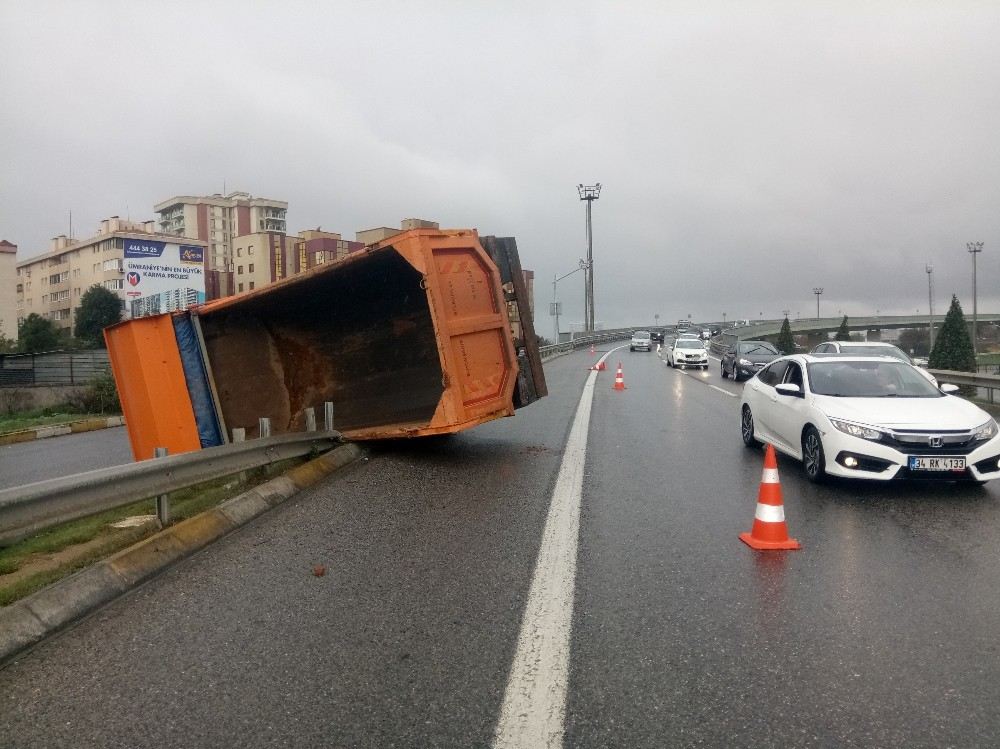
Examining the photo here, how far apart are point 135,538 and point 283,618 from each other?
207 cm

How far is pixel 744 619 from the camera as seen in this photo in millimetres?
4363

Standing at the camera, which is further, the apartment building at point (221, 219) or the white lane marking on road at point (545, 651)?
the apartment building at point (221, 219)

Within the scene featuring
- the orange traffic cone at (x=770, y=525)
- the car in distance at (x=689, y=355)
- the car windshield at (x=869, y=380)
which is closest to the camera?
the orange traffic cone at (x=770, y=525)

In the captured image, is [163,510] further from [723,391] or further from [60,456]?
[723,391]

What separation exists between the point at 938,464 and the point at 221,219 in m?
119

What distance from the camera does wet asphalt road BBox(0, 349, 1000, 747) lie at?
324 cm

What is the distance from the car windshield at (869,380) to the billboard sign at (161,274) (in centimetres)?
3509

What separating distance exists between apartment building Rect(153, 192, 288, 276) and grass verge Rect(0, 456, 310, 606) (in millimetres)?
109300

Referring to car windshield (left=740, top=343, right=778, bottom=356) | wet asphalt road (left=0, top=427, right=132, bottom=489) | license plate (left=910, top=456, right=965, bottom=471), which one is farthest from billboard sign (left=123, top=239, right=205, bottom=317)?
license plate (left=910, top=456, right=965, bottom=471)

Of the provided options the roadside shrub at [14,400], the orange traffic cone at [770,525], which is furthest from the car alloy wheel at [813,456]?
the roadside shrub at [14,400]

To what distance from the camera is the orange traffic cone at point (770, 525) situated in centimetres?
582

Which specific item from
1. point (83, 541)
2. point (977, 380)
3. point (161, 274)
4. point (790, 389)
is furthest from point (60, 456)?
point (161, 274)

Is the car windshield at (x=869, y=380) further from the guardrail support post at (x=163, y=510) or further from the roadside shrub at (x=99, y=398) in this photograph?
the roadside shrub at (x=99, y=398)

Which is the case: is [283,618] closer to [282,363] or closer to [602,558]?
[602,558]
